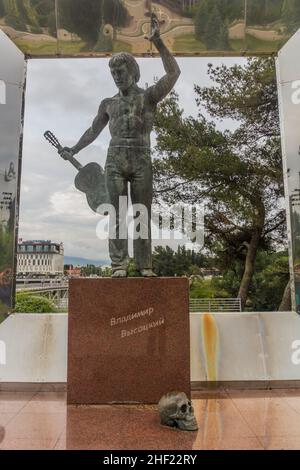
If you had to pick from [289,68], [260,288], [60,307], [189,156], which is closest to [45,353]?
[60,307]

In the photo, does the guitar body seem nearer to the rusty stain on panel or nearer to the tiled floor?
the rusty stain on panel

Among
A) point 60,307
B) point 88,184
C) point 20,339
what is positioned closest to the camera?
point 88,184

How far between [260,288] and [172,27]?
330 inches

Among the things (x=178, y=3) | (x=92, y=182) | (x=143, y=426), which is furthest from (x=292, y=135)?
(x=143, y=426)

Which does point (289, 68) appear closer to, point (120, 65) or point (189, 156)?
point (120, 65)

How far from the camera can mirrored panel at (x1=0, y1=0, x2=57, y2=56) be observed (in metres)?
5.41

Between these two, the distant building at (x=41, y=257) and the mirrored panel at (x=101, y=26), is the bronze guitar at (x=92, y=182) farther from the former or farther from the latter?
the distant building at (x=41, y=257)

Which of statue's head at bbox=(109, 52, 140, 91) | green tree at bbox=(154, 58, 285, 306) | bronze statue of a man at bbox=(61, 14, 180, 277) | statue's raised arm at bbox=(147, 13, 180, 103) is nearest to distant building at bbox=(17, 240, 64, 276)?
green tree at bbox=(154, 58, 285, 306)

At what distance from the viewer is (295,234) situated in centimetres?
538

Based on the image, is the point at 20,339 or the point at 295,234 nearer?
the point at 20,339

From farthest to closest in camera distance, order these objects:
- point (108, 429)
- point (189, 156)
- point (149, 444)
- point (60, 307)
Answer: point (189, 156), point (60, 307), point (108, 429), point (149, 444)

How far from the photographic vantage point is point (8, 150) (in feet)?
17.7

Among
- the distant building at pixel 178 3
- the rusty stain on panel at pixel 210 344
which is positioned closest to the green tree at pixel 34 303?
the rusty stain on panel at pixel 210 344

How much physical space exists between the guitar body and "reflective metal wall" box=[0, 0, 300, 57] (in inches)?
98.5
